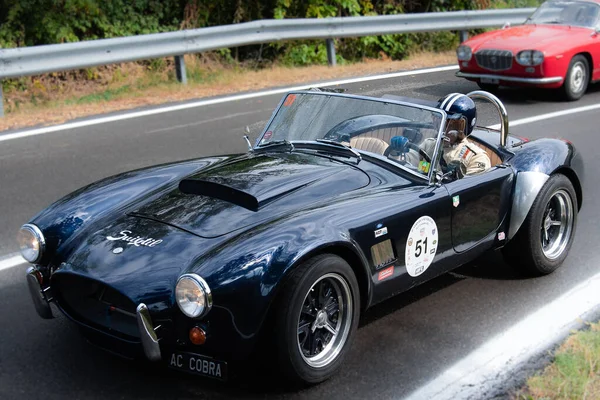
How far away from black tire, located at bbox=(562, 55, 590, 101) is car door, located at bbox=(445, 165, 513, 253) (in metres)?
6.44

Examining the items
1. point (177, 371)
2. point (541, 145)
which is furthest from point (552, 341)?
point (177, 371)

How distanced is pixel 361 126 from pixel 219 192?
3.90ft

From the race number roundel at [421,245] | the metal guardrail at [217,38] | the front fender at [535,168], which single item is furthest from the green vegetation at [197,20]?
the race number roundel at [421,245]

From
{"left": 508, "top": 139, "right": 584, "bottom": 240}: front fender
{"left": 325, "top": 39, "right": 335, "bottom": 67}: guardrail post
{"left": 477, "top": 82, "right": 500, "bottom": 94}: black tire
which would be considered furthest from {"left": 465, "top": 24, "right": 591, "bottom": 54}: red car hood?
{"left": 508, "top": 139, "right": 584, "bottom": 240}: front fender

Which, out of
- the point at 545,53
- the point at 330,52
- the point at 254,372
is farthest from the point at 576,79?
the point at 254,372

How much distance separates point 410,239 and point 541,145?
1851mm

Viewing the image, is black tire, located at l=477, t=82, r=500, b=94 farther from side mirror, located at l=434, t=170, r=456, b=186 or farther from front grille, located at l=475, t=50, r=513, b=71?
side mirror, located at l=434, t=170, r=456, b=186

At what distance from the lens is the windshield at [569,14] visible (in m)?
11.8

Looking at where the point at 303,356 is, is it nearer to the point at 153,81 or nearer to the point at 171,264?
the point at 171,264

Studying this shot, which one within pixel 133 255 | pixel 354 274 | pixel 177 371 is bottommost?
pixel 177 371

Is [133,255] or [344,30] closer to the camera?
[133,255]

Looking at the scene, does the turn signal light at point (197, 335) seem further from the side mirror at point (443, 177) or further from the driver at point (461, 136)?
the driver at point (461, 136)

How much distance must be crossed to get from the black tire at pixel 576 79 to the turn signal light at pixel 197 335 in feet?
29.0

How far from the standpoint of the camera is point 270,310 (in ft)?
12.6
